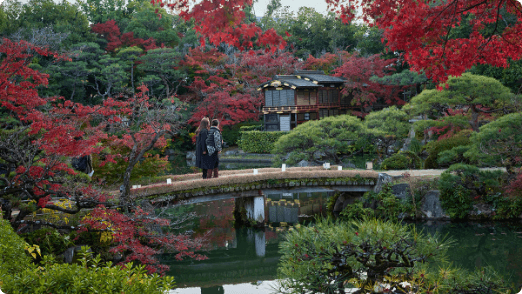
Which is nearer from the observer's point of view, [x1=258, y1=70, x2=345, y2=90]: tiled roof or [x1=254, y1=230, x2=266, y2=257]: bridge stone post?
[x1=254, y1=230, x2=266, y2=257]: bridge stone post

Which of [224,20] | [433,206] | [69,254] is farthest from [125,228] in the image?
Answer: [433,206]

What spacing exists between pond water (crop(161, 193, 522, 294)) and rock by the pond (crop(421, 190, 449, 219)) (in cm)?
26

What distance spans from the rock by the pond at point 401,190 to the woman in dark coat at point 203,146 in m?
4.52

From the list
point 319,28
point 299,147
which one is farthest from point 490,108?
point 319,28

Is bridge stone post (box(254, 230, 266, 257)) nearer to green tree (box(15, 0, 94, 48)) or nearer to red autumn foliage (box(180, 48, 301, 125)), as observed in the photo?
red autumn foliage (box(180, 48, 301, 125))

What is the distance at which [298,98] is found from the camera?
24.0 meters

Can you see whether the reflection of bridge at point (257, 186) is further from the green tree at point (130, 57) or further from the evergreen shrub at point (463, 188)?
the green tree at point (130, 57)

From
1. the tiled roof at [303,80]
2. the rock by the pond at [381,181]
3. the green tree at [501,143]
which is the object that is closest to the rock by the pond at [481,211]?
the green tree at [501,143]

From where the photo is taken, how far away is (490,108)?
12.6 metres

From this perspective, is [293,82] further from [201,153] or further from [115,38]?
[201,153]

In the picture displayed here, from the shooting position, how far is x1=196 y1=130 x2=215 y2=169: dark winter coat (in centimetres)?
809

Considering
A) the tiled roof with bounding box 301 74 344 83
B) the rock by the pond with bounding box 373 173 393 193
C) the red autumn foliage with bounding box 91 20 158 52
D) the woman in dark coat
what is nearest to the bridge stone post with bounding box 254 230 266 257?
the woman in dark coat

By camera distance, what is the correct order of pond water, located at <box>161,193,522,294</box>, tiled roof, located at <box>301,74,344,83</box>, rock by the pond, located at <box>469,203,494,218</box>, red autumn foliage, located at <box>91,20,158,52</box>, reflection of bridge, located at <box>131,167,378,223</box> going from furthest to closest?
tiled roof, located at <box>301,74,344,83</box>
red autumn foliage, located at <box>91,20,158,52</box>
rock by the pond, located at <box>469,203,494,218</box>
reflection of bridge, located at <box>131,167,378,223</box>
pond water, located at <box>161,193,522,294</box>

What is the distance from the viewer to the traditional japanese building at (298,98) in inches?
933
